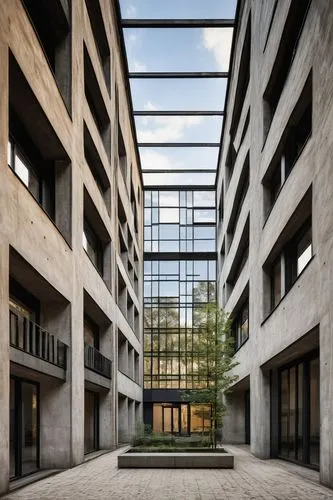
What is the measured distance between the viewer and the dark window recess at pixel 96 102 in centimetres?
2358

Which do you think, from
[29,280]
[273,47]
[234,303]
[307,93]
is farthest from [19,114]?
[234,303]

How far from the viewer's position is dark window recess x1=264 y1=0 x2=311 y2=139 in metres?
16.8

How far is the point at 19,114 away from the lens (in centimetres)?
1614

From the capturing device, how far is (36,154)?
18391mm

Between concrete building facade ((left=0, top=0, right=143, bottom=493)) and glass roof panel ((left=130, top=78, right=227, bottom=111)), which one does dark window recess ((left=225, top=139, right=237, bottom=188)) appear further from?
concrete building facade ((left=0, top=0, right=143, bottom=493))

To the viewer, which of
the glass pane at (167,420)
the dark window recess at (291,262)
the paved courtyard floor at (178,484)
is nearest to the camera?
the paved courtyard floor at (178,484)

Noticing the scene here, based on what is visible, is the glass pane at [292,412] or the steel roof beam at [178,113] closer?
the glass pane at [292,412]

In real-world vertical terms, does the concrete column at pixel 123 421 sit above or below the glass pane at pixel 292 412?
below

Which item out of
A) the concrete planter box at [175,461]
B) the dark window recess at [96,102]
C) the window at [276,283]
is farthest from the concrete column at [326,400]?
the dark window recess at [96,102]

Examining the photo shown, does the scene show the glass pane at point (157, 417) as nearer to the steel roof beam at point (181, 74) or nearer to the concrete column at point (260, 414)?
the concrete column at point (260, 414)

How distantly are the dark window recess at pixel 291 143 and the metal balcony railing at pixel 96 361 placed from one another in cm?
883

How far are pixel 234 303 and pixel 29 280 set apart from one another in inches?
777

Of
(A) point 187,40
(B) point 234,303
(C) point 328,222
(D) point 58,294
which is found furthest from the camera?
(B) point 234,303

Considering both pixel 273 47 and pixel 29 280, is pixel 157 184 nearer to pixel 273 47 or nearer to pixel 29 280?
pixel 273 47
